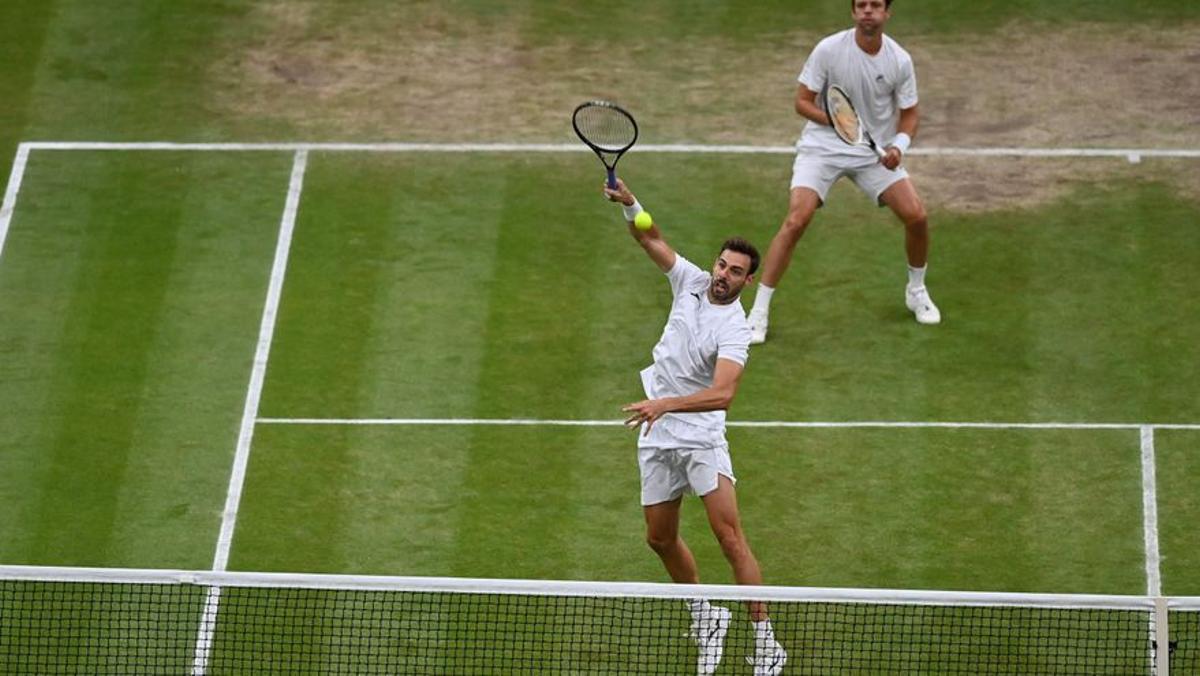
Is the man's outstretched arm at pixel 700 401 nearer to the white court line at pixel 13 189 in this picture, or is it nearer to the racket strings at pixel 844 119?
the racket strings at pixel 844 119

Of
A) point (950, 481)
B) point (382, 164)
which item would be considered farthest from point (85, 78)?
point (950, 481)

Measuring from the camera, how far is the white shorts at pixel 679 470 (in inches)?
508

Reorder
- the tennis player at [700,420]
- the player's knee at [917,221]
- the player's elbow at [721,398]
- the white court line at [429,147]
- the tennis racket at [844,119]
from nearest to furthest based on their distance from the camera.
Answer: the player's elbow at [721,398] < the tennis player at [700,420] < the tennis racket at [844,119] < the player's knee at [917,221] < the white court line at [429,147]

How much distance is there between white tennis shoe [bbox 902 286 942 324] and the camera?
669 inches

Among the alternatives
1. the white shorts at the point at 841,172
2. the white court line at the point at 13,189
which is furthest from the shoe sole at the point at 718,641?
the white court line at the point at 13,189

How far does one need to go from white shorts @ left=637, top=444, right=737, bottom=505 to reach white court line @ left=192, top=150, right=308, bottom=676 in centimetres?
267

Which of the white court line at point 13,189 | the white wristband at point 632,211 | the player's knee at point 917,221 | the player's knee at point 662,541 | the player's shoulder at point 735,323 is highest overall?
the white wristband at point 632,211

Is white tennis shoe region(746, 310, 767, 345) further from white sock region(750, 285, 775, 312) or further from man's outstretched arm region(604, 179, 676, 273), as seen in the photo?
man's outstretched arm region(604, 179, 676, 273)

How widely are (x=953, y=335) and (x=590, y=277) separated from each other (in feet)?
9.25

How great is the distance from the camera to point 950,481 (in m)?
15.3

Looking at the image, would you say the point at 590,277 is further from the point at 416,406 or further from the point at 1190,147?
the point at 1190,147

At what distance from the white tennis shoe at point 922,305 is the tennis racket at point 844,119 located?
4.31ft

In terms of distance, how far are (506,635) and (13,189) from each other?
7315mm

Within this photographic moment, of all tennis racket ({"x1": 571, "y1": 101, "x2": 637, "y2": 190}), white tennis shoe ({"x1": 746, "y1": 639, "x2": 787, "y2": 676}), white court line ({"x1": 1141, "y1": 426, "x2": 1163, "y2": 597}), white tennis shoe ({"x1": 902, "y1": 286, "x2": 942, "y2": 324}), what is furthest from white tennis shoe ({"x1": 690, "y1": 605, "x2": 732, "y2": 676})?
tennis racket ({"x1": 571, "y1": 101, "x2": 637, "y2": 190})
